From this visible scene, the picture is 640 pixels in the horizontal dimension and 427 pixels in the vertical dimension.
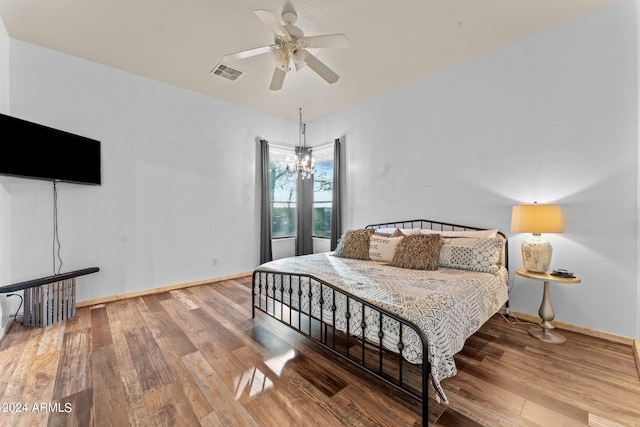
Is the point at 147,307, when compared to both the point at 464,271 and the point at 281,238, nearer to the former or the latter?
the point at 281,238

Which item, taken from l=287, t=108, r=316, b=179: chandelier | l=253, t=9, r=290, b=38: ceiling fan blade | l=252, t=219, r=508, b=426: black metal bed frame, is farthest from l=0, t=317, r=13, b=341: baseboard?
l=253, t=9, r=290, b=38: ceiling fan blade

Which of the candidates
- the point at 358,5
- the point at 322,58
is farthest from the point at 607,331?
the point at 322,58

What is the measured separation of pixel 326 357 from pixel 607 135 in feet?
11.3

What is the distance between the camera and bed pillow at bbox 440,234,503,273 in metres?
2.66

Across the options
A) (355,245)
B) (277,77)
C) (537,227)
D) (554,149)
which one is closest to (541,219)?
(537,227)

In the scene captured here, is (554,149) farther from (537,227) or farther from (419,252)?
(419,252)

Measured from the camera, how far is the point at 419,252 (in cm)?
287

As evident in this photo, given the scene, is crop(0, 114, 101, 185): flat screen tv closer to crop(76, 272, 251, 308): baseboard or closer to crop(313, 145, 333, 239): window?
crop(76, 272, 251, 308): baseboard

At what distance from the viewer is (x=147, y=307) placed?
11.1 feet

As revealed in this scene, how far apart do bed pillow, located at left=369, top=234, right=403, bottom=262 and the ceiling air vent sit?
3.09 metres

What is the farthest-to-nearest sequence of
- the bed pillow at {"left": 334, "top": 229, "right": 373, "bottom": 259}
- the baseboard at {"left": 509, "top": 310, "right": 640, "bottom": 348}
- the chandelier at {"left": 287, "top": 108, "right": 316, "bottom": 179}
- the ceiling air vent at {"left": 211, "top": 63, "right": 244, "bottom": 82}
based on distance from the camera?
1. the chandelier at {"left": 287, "top": 108, "right": 316, "bottom": 179}
2. the ceiling air vent at {"left": 211, "top": 63, "right": 244, "bottom": 82}
3. the bed pillow at {"left": 334, "top": 229, "right": 373, "bottom": 259}
4. the baseboard at {"left": 509, "top": 310, "right": 640, "bottom": 348}

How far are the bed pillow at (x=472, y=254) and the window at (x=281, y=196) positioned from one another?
3521 mm

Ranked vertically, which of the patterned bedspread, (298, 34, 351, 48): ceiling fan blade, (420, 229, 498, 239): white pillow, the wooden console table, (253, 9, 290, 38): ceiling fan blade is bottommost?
the wooden console table

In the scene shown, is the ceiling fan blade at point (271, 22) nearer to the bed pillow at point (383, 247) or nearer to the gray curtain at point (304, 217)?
the bed pillow at point (383, 247)
